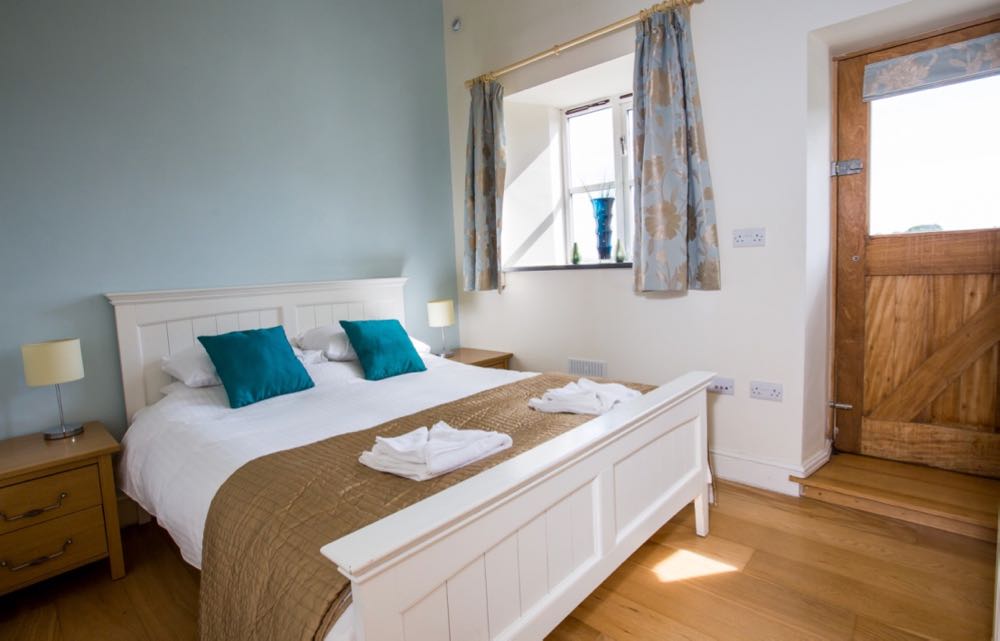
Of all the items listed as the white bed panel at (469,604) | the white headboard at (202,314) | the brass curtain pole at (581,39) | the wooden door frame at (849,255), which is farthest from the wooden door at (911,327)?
the white headboard at (202,314)

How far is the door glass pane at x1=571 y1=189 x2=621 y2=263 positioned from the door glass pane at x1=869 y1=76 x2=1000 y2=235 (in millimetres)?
1588

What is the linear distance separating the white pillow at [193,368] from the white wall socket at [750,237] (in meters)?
2.69

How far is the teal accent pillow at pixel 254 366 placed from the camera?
242 centimetres

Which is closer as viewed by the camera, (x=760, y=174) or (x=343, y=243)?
(x=760, y=174)

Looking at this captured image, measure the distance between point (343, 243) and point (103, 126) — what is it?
1.36 meters

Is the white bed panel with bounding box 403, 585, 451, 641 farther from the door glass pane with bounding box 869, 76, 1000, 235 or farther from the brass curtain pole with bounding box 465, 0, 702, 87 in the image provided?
the brass curtain pole with bounding box 465, 0, 702, 87

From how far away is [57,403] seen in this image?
2.43m

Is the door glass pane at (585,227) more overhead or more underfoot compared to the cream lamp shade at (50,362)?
more overhead

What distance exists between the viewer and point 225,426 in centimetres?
210

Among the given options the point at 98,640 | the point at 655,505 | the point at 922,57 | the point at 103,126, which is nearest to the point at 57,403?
the point at 98,640

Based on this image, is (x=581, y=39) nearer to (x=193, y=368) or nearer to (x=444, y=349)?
(x=444, y=349)

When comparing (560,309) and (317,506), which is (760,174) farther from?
(317,506)

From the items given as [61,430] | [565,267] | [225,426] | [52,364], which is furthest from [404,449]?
[565,267]

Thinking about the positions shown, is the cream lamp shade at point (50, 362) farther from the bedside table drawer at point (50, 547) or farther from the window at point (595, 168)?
the window at point (595, 168)
